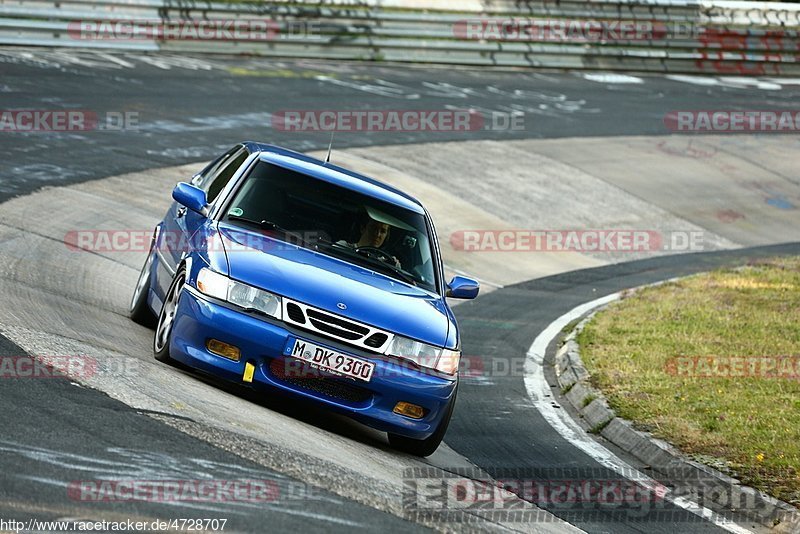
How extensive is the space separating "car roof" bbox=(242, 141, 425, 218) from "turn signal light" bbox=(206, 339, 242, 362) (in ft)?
Result: 6.07

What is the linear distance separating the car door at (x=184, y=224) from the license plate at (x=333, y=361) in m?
1.39

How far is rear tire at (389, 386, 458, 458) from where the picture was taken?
823 cm

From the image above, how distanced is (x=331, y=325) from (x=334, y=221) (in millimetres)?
1405

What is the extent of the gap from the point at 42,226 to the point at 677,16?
20785mm

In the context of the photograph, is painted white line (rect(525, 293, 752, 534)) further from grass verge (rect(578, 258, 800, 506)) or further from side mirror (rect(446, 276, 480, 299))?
side mirror (rect(446, 276, 480, 299))

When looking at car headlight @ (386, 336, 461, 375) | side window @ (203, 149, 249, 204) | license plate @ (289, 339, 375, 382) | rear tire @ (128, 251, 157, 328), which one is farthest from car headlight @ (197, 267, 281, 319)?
rear tire @ (128, 251, 157, 328)

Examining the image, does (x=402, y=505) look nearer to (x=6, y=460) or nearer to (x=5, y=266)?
(x=6, y=460)

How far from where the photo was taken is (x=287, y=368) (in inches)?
305

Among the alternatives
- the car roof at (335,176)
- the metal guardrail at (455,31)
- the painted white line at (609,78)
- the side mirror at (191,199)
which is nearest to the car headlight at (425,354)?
the car roof at (335,176)

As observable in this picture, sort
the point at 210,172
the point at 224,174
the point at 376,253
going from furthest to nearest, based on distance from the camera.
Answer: the point at 210,172 → the point at 224,174 → the point at 376,253

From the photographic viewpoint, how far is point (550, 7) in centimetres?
2952

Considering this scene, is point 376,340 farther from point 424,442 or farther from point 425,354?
point 424,442

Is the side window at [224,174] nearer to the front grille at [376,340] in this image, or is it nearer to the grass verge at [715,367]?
the front grille at [376,340]

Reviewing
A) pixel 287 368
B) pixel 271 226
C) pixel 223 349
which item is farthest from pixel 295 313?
pixel 271 226
